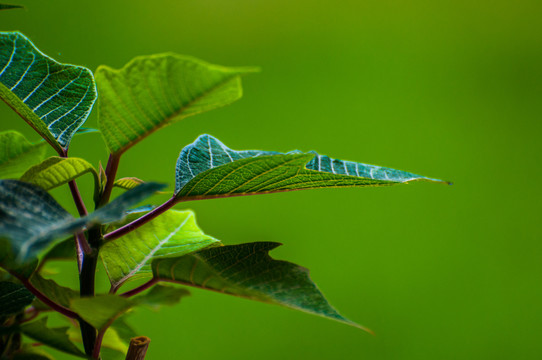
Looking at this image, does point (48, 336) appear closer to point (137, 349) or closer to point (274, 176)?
point (137, 349)

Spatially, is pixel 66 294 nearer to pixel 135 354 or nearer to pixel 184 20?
pixel 135 354

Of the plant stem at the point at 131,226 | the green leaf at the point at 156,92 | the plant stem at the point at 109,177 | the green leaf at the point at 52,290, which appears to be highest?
the green leaf at the point at 156,92

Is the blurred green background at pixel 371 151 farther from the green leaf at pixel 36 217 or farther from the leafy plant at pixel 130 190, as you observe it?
the green leaf at pixel 36 217

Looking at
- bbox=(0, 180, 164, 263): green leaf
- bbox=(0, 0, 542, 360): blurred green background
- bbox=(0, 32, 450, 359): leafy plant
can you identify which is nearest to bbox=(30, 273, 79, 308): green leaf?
bbox=(0, 32, 450, 359): leafy plant

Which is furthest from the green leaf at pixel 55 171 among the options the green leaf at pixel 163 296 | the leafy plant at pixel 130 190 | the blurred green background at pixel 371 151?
the blurred green background at pixel 371 151

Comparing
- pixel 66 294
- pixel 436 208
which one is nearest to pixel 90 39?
pixel 436 208

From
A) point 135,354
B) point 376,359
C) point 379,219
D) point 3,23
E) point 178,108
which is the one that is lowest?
point 376,359
